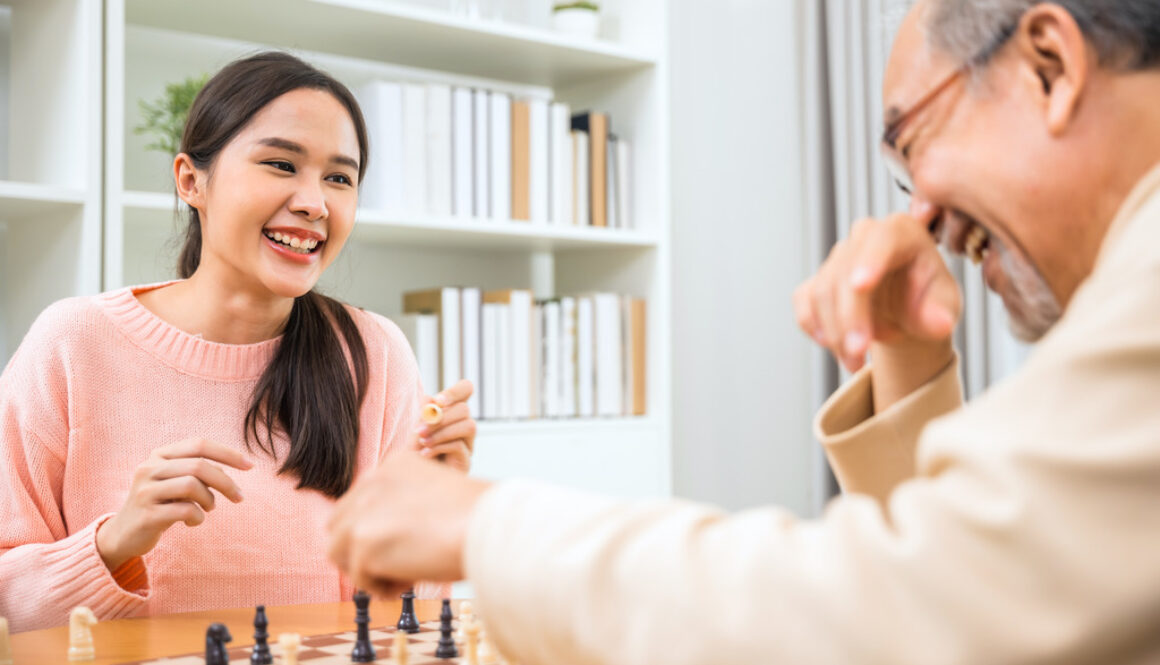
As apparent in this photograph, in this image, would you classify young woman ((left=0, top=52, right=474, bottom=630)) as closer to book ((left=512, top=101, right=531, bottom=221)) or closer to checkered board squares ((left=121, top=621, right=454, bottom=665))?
checkered board squares ((left=121, top=621, right=454, bottom=665))

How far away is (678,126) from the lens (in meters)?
3.49

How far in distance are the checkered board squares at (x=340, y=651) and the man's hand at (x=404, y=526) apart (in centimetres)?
45

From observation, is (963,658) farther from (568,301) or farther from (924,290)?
(568,301)

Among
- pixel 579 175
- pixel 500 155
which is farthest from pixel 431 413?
pixel 579 175

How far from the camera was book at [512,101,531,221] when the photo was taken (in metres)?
2.79

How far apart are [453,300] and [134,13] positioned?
3.23 feet

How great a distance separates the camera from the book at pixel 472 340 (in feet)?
8.86

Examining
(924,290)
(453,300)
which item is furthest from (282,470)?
(924,290)

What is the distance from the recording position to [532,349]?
280 centimetres

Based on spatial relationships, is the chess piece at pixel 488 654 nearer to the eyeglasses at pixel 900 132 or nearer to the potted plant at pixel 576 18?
the eyeglasses at pixel 900 132

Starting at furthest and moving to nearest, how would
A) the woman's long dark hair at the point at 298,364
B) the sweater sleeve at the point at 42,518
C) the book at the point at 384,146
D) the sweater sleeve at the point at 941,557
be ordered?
the book at the point at 384,146
the woman's long dark hair at the point at 298,364
the sweater sleeve at the point at 42,518
the sweater sleeve at the point at 941,557

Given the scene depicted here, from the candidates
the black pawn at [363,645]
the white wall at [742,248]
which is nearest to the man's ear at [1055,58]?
the black pawn at [363,645]

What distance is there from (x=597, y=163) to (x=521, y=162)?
0.81 feet

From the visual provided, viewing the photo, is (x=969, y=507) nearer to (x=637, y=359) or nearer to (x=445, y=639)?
(x=445, y=639)
